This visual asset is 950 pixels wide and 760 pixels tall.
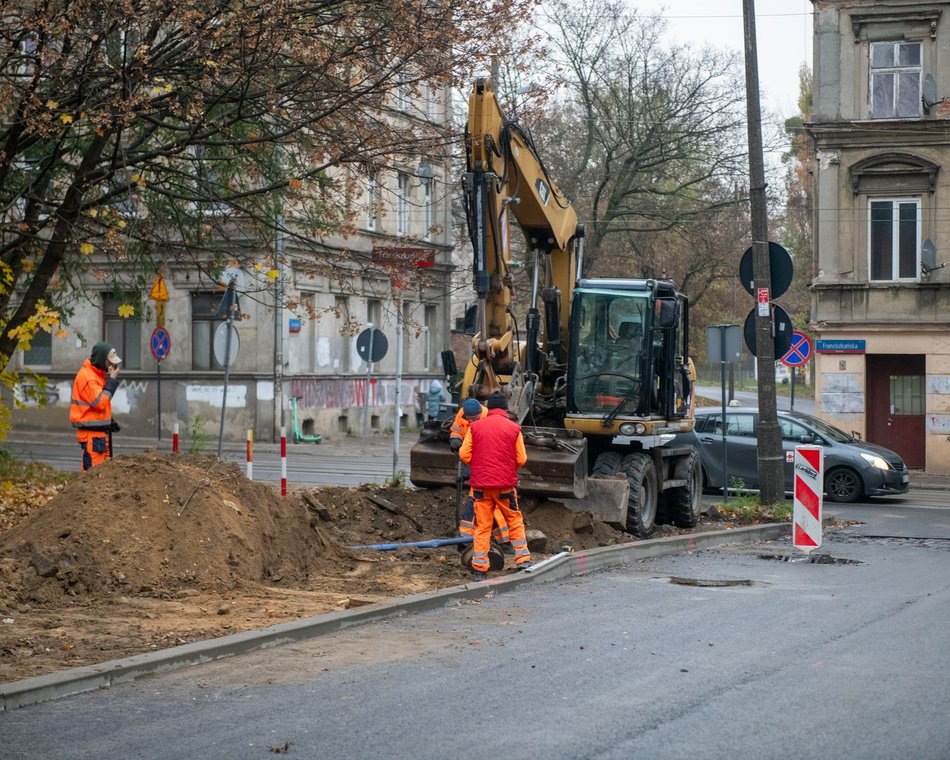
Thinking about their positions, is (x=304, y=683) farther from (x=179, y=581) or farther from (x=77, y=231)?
(x=77, y=231)

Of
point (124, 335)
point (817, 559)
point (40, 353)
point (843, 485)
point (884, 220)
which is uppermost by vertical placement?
point (884, 220)

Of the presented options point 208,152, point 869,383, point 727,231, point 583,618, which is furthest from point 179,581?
point 727,231

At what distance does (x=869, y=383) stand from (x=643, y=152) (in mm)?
11643

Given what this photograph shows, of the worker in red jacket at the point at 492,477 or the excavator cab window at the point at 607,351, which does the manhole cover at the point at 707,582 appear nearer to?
the worker in red jacket at the point at 492,477

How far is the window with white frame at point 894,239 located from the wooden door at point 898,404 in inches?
78.6

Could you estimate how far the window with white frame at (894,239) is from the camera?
105ft

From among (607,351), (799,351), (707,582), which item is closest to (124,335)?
(799,351)

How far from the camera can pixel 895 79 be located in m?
32.3

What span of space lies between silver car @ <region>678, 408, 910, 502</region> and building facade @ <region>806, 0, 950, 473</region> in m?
7.54

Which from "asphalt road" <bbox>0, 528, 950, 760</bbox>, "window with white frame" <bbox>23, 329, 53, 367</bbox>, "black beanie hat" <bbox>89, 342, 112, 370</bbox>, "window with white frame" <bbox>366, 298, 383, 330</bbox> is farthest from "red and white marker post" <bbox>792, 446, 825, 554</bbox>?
"window with white frame" <bbox>23, 329, 53, 367</bbox>

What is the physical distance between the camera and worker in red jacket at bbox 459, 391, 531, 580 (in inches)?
487

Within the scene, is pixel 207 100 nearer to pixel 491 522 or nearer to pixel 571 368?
pixel 571 368

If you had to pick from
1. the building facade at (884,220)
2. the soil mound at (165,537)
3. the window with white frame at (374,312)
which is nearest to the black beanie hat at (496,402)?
the soil mound at (165,537)

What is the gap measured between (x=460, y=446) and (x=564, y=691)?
6.36m
